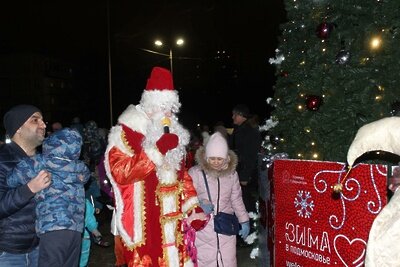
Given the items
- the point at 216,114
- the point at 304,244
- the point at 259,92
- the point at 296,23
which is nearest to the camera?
the point at 304,244

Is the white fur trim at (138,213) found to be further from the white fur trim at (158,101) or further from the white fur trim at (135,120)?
the white fur trim at (158,101)

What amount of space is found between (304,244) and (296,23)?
2897 millimetres

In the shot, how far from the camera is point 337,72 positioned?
5141 millimetres

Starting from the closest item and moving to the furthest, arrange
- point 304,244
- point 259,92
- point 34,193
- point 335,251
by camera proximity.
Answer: point 34,193 → point 335,251 → point 304,244 → point 259,92

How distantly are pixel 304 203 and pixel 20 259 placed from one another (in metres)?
2.55

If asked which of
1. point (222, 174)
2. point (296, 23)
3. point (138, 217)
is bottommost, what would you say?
point (138, 217)

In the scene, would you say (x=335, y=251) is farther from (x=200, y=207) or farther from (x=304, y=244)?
(x=200, y=207)

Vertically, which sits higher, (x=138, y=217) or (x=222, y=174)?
(x=222, y=174)

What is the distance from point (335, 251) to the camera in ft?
13.0

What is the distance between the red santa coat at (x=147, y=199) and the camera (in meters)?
4.08

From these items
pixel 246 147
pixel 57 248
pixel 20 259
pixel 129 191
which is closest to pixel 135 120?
pixel 129 191

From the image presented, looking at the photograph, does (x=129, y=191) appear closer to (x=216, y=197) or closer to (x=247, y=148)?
(x=216, y=197)

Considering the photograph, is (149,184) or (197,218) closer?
(149,184)

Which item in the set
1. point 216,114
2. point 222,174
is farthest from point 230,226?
point 216,114
